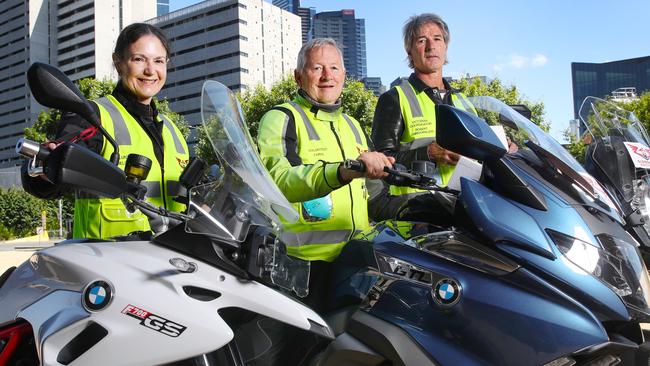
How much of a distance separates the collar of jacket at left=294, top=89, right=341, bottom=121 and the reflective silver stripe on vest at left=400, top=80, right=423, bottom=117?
683 millimetres

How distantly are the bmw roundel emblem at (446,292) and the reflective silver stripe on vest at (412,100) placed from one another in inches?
69.5

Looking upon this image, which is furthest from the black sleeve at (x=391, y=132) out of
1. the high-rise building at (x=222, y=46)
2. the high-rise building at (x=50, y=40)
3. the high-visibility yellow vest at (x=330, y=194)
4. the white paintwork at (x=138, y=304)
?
the high-rise building at (x=50, y=40)

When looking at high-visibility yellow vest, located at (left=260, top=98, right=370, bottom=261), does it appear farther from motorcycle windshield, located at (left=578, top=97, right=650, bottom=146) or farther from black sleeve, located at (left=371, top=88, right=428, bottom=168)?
motorcycle windshield, located at (left=578, top=97, right=650, bottom=146)

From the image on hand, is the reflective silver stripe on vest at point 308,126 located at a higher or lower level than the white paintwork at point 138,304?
higher

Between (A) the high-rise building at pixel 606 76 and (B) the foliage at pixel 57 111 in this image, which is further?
(A) the high-rise building at pixel 606 76

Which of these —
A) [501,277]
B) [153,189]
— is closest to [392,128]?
[153,189]

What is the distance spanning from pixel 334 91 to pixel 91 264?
1.52 meters

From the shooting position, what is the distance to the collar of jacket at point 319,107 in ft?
9.13

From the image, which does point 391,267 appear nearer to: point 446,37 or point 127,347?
point 127,347

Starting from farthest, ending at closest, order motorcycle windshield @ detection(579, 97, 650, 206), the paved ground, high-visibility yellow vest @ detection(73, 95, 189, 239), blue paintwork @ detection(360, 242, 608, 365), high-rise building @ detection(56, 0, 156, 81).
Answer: high-rise building @ detection(56, 0, 156, 81)
the paved ground
motorcycle windshield @ detection(579, 97, 650, 206)
high-visibility yellow vest @ detection(73, 95, 189, 239)
blue paintwork @ detection(360, 242, 608, 365)

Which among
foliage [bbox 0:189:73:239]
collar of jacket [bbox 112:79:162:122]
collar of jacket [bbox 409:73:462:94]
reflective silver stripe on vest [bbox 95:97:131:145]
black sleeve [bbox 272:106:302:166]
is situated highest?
collar of jacket [bbox 409:73:462:94]

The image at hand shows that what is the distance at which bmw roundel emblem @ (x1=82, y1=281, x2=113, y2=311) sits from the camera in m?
1.63

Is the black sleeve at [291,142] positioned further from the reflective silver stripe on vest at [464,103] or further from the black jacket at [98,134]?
the reflective silver stripe on vest at [464,103]

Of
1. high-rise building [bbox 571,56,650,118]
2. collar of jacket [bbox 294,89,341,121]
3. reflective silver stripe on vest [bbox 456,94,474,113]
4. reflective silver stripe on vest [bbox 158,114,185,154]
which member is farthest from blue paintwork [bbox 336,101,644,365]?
high-rise building [bbox 571,56,650,118]
